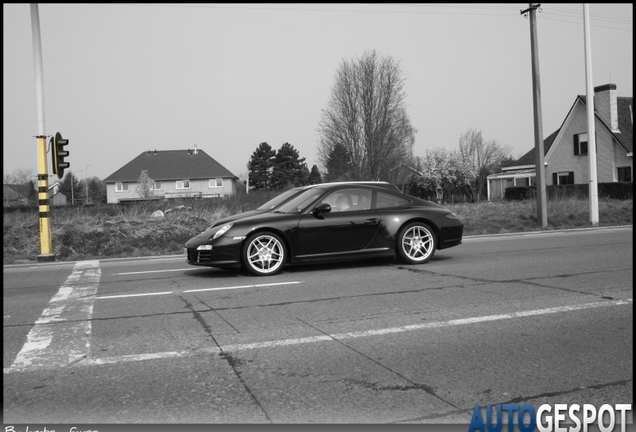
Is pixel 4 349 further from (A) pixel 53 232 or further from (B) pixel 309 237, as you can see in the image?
(A) pixel 53 232

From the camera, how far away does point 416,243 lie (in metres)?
9.66

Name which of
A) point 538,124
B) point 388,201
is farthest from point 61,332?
point 538,124

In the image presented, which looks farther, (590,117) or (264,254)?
(590,117)

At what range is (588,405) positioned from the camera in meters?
3.46

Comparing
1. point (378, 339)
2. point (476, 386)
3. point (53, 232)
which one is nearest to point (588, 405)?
point (476, 386)

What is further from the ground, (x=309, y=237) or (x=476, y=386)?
(x=309, y=237)

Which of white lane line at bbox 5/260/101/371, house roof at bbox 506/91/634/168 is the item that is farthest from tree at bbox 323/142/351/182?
white lane line at bbox 5/260/101/371

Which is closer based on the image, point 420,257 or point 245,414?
point 245,414

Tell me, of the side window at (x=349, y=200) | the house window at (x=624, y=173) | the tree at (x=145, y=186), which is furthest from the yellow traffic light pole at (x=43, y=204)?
the tree at (x=145, y=186)

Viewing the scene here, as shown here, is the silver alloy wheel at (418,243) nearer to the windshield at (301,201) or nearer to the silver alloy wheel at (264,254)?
the windshield at (301,201)

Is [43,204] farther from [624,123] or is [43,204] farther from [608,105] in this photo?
[624,123]

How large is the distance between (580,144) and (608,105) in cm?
316

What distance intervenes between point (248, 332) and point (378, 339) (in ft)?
3.85

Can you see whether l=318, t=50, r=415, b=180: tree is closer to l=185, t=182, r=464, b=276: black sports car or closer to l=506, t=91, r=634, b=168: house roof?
l=506, t=91, r=634, b=168: house roof
